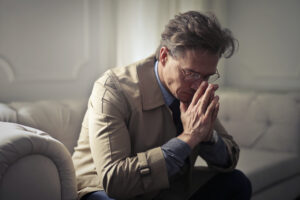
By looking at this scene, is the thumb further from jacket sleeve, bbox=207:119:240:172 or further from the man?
jacket sleeve, bbox=207:119:240:172

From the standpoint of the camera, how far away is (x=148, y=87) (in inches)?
49.7

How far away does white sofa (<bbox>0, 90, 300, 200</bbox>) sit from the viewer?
924 mm

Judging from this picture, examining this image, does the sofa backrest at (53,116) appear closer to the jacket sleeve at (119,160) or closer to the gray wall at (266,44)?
the jacket sleeve at (119,160)

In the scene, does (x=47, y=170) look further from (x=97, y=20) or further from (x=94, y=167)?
(x=97, y=20)

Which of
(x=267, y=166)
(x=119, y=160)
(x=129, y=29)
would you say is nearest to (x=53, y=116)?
(x=119, y=160)

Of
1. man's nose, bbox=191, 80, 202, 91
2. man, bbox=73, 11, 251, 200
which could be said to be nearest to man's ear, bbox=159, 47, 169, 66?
man, bbox=73, 11, 251, 200

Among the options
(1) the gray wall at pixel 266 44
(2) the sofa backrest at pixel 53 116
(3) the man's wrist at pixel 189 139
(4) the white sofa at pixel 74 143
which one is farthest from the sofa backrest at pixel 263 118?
(3) the man's wrist at pixel 189 139

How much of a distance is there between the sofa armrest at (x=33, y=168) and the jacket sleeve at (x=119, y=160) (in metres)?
0.11

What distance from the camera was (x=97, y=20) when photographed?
2074 mm

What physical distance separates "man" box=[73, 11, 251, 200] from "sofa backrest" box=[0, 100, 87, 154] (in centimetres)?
23

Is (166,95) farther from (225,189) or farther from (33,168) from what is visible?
(33,168)

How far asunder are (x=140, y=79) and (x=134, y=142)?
8.4 inches

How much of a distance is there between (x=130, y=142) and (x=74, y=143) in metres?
0.42

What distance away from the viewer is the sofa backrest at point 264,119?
7.06 feet
